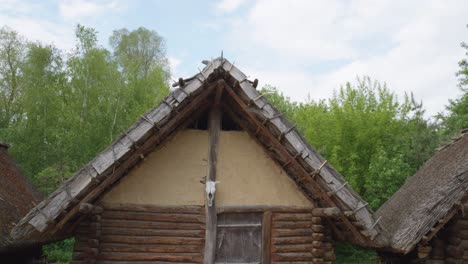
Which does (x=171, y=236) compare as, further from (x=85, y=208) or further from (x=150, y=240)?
(x=85, y=208)

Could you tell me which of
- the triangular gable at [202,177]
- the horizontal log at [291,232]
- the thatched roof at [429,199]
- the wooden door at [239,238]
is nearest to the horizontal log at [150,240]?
the wooden door at [239,238]

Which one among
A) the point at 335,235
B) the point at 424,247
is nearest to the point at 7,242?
the point at 335,235

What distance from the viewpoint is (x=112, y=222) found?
7094mm

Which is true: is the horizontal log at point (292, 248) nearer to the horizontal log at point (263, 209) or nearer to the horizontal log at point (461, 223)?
the horizontal log at point (263, 209)

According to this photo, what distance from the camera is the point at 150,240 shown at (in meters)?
7.14

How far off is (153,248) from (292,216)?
2410 millimetres

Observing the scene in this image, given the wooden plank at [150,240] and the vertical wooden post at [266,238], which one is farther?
the vertical wooden post at [266,238]

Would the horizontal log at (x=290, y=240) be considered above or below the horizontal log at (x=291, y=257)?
above

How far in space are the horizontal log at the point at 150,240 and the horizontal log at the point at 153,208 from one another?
1.44 feet

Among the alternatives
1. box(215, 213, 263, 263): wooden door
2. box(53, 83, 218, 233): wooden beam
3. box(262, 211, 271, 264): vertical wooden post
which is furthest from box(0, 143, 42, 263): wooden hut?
box(262, 211, 271, 264): vertical wooden post

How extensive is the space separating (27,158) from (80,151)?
120 inches

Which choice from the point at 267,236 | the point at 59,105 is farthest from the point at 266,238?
the point at 59,105

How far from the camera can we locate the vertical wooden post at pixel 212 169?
284 inches

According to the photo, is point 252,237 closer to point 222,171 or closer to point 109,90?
point 222,171
